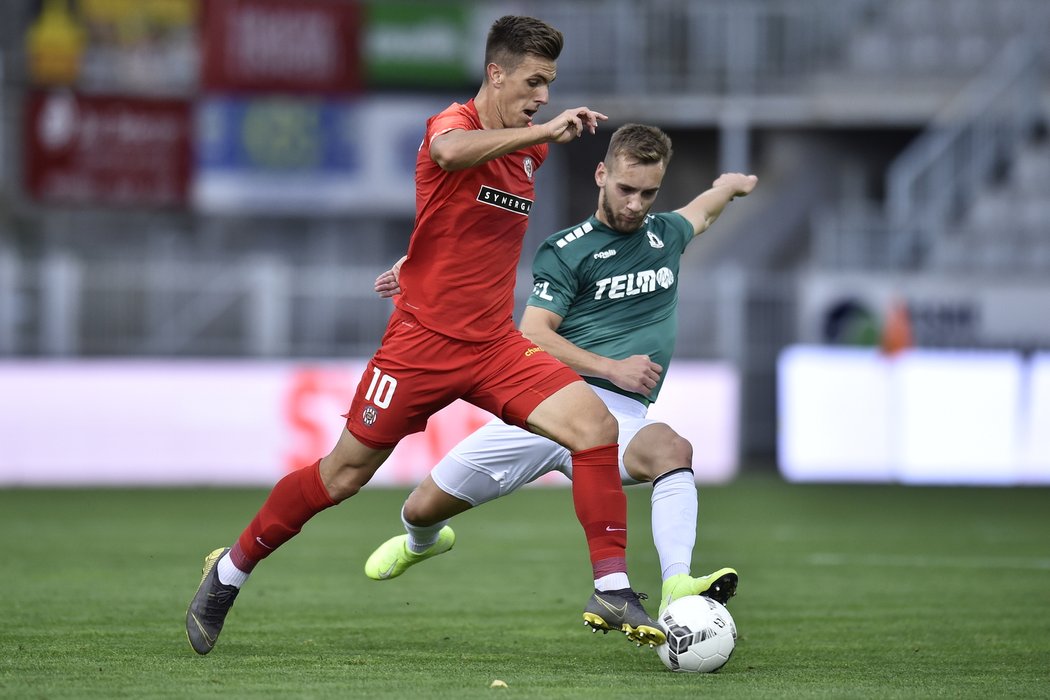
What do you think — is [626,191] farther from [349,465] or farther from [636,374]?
[349,465]

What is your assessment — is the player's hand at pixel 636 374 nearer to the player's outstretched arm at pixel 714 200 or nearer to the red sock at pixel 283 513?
the player's outstretched arm at pixel 714 200

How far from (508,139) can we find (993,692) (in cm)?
240

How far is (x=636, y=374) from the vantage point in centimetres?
673

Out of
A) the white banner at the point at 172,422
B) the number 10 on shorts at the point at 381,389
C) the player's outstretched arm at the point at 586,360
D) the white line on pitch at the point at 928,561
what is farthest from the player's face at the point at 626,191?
the white banner at the point at 172,422

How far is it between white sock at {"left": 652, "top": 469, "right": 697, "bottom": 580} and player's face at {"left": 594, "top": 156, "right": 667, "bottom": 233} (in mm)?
1074

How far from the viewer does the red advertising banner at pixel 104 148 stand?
2277cm

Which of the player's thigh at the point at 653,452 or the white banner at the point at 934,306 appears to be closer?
the player's thigh at the point at 653,452

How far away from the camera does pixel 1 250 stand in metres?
23.7

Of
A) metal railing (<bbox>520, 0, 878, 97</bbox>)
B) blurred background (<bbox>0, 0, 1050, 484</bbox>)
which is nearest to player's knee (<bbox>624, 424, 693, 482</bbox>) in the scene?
blurred background (<bbox>0, 0, 1050, 484</bbox>)

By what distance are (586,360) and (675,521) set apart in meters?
0.78

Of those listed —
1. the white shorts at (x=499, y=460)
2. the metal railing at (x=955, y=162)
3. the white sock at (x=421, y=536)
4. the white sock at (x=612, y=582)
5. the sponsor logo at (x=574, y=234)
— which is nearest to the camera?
the white sock at (x=612, y=582)

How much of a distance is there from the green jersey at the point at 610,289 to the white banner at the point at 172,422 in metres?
9.00

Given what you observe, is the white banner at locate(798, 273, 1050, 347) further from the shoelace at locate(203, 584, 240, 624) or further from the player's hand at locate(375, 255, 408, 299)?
the shoelace at locate(203, 584, 240, 624)

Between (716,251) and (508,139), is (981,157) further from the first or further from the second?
(508,139)
